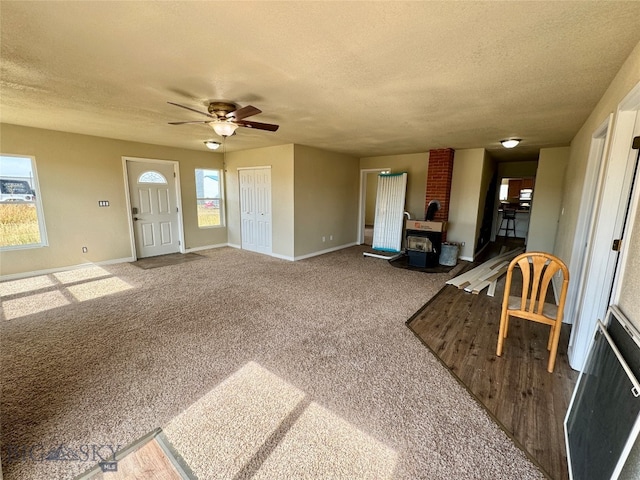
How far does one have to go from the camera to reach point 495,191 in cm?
784

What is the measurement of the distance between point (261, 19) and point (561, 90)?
2.66 m

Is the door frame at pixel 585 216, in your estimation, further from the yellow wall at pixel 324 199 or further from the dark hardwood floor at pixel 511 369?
the yellow wall at pixel 324 199

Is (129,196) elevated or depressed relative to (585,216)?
elevated

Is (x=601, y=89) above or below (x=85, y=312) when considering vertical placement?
above

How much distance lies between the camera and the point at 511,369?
234 cm

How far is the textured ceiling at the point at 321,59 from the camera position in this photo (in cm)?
145

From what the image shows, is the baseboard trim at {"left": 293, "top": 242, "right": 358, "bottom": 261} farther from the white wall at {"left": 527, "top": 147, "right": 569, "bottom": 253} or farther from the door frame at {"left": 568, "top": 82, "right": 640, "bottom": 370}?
the door frame at {"left": 568, "top": 82, "right": 640, "bottom": 370}

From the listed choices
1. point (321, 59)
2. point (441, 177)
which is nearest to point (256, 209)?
point (441, 177)

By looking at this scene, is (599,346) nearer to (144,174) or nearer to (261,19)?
(261,19)

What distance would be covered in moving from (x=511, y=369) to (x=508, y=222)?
27.8 ft

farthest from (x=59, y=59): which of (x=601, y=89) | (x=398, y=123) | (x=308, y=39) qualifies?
(x=601, y=89)

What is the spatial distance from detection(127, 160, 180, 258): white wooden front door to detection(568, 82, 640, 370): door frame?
6810mm

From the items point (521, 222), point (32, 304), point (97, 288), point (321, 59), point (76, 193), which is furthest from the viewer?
point (521, 222)

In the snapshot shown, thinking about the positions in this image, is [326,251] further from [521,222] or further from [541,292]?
[521,222]
